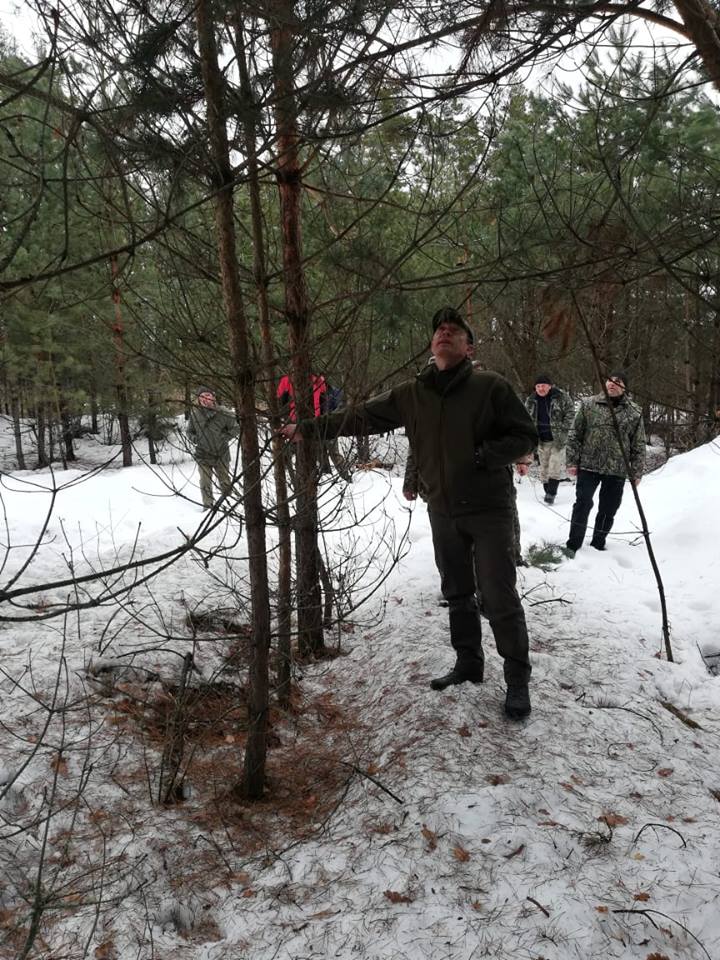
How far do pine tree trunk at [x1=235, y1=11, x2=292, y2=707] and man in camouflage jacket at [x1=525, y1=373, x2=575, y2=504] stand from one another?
22.4 feet

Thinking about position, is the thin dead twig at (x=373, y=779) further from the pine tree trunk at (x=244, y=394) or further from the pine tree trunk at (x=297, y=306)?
the pine tree trunk at (x=297, y=306)

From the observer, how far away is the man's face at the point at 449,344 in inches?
143

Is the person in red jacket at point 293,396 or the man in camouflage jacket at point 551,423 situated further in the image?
the man in camouflage jacket at point 551,423

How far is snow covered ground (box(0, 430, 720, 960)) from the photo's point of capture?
244cm

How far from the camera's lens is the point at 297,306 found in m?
4.36

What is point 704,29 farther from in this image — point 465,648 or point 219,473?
point 465,648

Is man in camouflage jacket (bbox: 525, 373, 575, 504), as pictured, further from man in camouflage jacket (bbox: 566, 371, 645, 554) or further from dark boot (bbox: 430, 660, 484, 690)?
dark boot (bbox: 430, 660, 484, 690)

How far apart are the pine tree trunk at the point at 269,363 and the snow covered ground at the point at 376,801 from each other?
1.08 feet

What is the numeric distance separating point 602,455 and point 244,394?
5.03 meters

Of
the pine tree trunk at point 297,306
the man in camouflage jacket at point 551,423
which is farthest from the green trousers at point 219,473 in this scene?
the man in camouflage jacket at point 551,423

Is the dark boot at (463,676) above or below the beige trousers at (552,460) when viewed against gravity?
below

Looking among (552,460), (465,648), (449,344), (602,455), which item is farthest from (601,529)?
(449,344)

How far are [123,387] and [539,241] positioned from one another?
13.9 meters

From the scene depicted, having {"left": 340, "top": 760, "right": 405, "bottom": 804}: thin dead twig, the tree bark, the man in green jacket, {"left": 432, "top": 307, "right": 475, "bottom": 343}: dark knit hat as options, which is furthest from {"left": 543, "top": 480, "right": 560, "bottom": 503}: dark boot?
the tree bark
